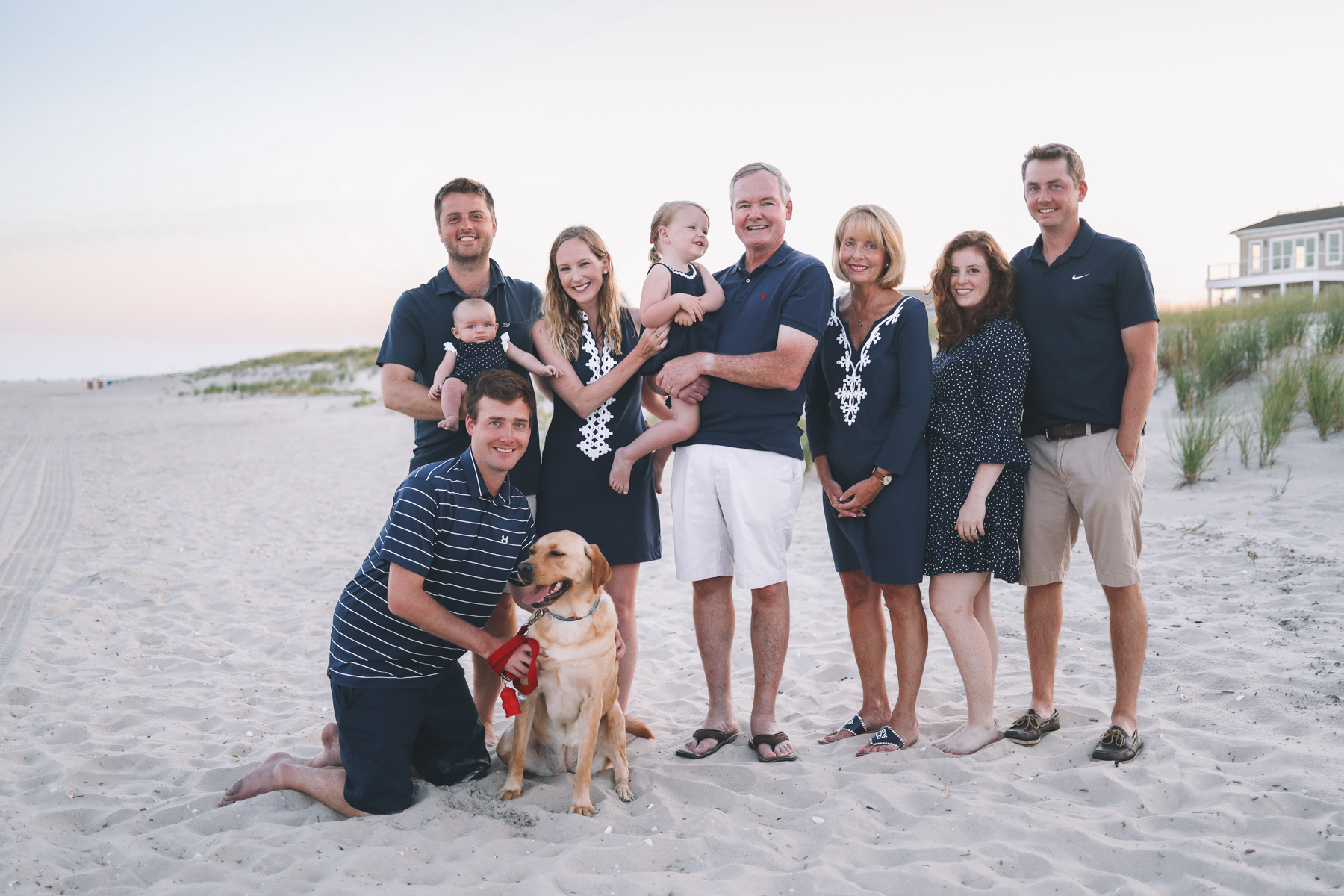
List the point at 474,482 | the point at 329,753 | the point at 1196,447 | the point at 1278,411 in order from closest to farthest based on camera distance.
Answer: the point at 474,482
the point at 329,753
the point at 1196,447
the point at 1278,411

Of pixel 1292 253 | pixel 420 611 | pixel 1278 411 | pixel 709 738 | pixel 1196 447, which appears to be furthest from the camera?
pixel 1292 253

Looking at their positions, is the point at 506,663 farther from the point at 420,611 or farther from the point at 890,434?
the point at 890,434

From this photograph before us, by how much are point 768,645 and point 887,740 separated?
28.1 inches

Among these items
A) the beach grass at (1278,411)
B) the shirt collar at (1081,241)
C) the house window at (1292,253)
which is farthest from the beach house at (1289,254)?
the shirt collar at (1081,241)

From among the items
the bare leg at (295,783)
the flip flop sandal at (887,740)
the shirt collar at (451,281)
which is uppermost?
the shirt collar at (451,281)

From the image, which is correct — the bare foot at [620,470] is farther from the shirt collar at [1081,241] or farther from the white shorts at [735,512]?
the shirt collar at [1081,241]

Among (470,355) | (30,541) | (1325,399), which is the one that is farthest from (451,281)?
(1325,399)

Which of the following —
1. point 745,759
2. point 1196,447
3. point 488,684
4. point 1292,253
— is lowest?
point 745,759

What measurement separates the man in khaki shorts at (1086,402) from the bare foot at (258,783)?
3.34m

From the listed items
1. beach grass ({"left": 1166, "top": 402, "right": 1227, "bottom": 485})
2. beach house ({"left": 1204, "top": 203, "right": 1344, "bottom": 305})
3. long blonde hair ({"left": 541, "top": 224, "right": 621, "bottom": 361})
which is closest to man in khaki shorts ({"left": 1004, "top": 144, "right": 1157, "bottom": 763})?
long blonde hair ({"left": 541, "top": 224, "right": 621, "bottom": 361})

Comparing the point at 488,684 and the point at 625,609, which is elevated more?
the point at 625,609

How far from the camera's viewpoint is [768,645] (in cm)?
406

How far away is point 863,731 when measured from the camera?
425cm

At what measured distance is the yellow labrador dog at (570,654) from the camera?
337cm
